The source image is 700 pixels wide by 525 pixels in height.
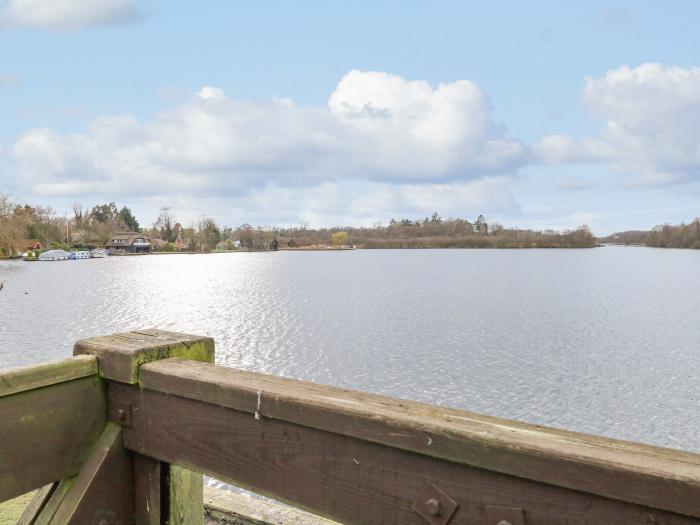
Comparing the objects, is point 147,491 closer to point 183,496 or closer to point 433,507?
point 183,496

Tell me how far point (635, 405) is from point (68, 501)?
1275 centimetres

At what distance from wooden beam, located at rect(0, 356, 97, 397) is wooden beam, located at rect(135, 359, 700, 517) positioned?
1.31ft

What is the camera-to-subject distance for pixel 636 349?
1688 cm

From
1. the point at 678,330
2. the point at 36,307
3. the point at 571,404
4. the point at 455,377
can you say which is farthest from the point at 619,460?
the point at 36,307

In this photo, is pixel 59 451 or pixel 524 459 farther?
pixel 59 451

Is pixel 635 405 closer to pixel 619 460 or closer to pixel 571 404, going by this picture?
pixel 571 404

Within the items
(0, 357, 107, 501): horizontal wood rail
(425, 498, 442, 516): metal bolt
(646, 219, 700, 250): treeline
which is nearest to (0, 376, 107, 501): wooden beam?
(0, 357, 107, 501): horizontal wood rail

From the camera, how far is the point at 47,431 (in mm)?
1338

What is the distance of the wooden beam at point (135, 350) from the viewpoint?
4.64ft

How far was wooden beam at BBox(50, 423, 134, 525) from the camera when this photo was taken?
134cm

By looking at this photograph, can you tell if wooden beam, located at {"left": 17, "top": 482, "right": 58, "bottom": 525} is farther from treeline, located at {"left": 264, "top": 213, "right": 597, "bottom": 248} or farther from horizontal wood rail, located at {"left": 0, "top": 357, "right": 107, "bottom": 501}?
treeline, located at {"left": 264, "top": 213, "right": 597, "bottom": 248}

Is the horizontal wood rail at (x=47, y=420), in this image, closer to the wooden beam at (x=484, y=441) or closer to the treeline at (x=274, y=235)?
the wooden beam at (x=484, y=441)

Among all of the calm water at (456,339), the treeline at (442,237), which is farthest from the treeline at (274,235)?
the calm water at (456,339)

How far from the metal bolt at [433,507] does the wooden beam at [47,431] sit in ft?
3.15
